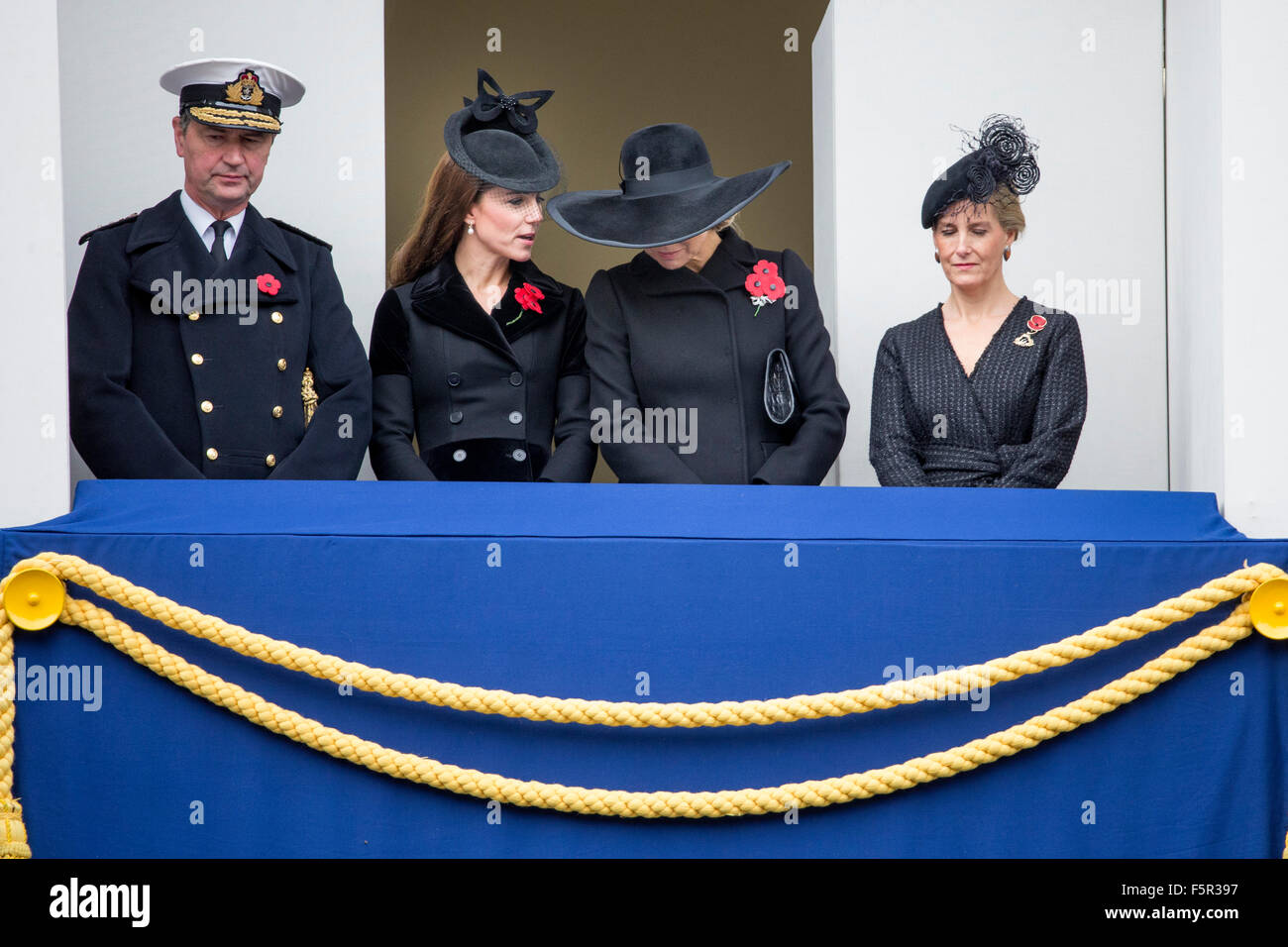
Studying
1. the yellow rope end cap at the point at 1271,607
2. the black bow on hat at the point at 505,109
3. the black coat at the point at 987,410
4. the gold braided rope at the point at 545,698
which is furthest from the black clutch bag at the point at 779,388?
the yellow rope end cap at the point at 1271,607

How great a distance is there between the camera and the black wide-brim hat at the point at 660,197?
9.42 feet

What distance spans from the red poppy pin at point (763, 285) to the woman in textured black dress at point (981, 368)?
0.30 metres

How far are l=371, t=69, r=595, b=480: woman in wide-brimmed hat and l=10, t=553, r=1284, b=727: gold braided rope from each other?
909 mm

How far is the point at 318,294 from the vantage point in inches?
115

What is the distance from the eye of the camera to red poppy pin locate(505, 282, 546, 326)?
300cm

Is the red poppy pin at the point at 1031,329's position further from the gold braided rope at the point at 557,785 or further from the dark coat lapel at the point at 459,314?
the dark coat lapel at the point at 459,314

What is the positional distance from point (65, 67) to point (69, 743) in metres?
2.12

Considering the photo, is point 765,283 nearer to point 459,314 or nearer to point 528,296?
point 528,296

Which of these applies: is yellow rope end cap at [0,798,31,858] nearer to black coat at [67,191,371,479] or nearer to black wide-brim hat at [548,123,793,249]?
black coat at [67,191,371,479]

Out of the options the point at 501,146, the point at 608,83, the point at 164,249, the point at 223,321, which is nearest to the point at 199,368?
the point at 223,321

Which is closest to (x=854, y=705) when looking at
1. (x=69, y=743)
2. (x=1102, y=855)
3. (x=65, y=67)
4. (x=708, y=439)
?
(x=1102, y=855)

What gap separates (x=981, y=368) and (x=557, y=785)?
144 centimetres

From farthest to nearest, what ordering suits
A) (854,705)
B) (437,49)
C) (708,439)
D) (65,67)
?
1. (437,49)
2. (65,67)
3. (708,439)
4. (854,705)
